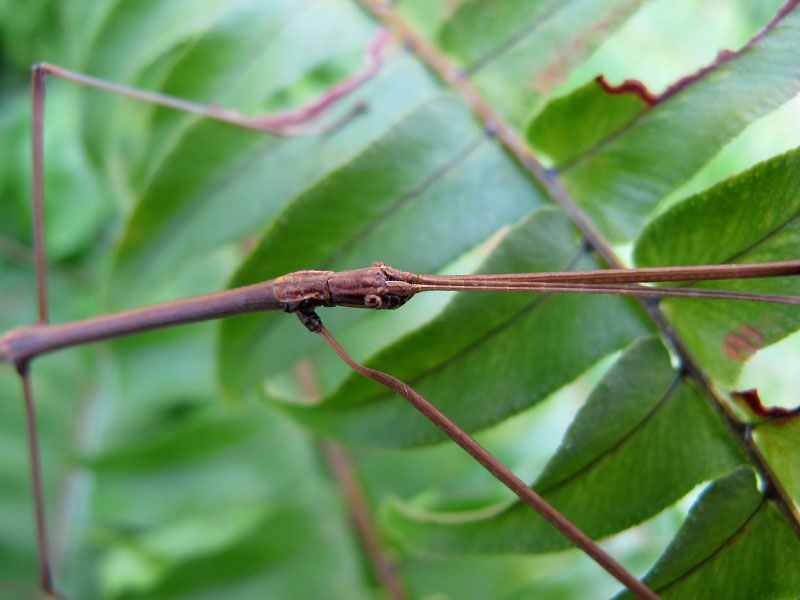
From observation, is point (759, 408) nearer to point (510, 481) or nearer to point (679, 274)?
point (679, 274)

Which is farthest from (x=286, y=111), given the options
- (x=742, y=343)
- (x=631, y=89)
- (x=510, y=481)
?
(x=742, y=343)

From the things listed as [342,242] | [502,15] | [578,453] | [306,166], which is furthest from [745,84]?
[306,166]

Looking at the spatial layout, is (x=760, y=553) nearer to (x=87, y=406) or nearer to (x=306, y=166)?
(x=306, y=166)

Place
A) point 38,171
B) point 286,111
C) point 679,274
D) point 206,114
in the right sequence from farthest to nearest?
point 38,171, point 286,111, point 206,114, point 679,274

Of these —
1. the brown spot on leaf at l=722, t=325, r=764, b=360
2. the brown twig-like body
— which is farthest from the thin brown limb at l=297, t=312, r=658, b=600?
the brown spot on leaf at l=722, t=325, r=764, b=360

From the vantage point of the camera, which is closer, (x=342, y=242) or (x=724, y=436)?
(x=724, y=436)

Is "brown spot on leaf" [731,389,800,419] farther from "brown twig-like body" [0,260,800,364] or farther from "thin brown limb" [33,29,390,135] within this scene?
"thin brown limb" [33,29,390,135]
